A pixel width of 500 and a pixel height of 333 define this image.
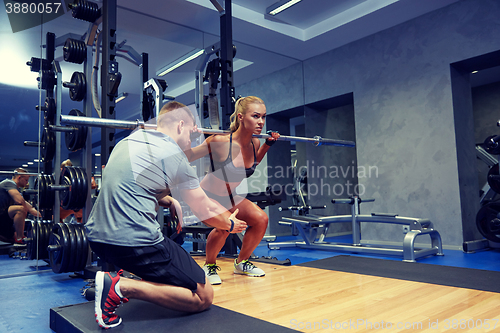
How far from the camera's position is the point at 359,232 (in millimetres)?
4668

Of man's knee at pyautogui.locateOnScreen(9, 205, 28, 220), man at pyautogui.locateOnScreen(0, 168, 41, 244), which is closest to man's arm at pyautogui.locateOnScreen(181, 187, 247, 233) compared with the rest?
man at pyautogui.locateOnScreen(0, 168, 41, 244)

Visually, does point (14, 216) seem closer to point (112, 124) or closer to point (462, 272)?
point (112, 124)

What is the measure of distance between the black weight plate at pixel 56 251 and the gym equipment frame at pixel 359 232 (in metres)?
2.82

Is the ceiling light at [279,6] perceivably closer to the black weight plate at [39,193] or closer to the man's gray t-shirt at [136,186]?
the black weight plate at [39,193]

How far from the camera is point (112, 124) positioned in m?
2.29

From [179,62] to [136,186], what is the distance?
4.14 metres

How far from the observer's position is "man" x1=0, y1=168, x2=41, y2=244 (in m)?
3.79

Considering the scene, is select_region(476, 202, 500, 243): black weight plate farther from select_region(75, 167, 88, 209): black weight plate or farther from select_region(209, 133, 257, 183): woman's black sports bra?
select_region(75, 167, 88, 209): black weight plate

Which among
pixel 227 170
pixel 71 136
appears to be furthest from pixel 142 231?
pixel 71 136

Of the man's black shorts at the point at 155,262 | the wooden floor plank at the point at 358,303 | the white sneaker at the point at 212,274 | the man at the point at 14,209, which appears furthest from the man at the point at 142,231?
the man at the point at 14,209

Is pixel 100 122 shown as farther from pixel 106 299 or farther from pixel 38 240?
pixel 38 240

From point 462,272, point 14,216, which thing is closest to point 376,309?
point 462,272

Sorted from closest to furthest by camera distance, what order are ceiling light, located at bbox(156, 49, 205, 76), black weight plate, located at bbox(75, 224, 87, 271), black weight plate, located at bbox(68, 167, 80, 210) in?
black weight plate, located at bbox(75, 224, 87, 271)
black weight plate, located at bbox(68, 167, 80, 210)
ceiling light, located at bbox(156, 49, 205, 76)

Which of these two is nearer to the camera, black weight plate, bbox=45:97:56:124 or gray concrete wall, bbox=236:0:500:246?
black weight plate, bbox=45:97:56:124
